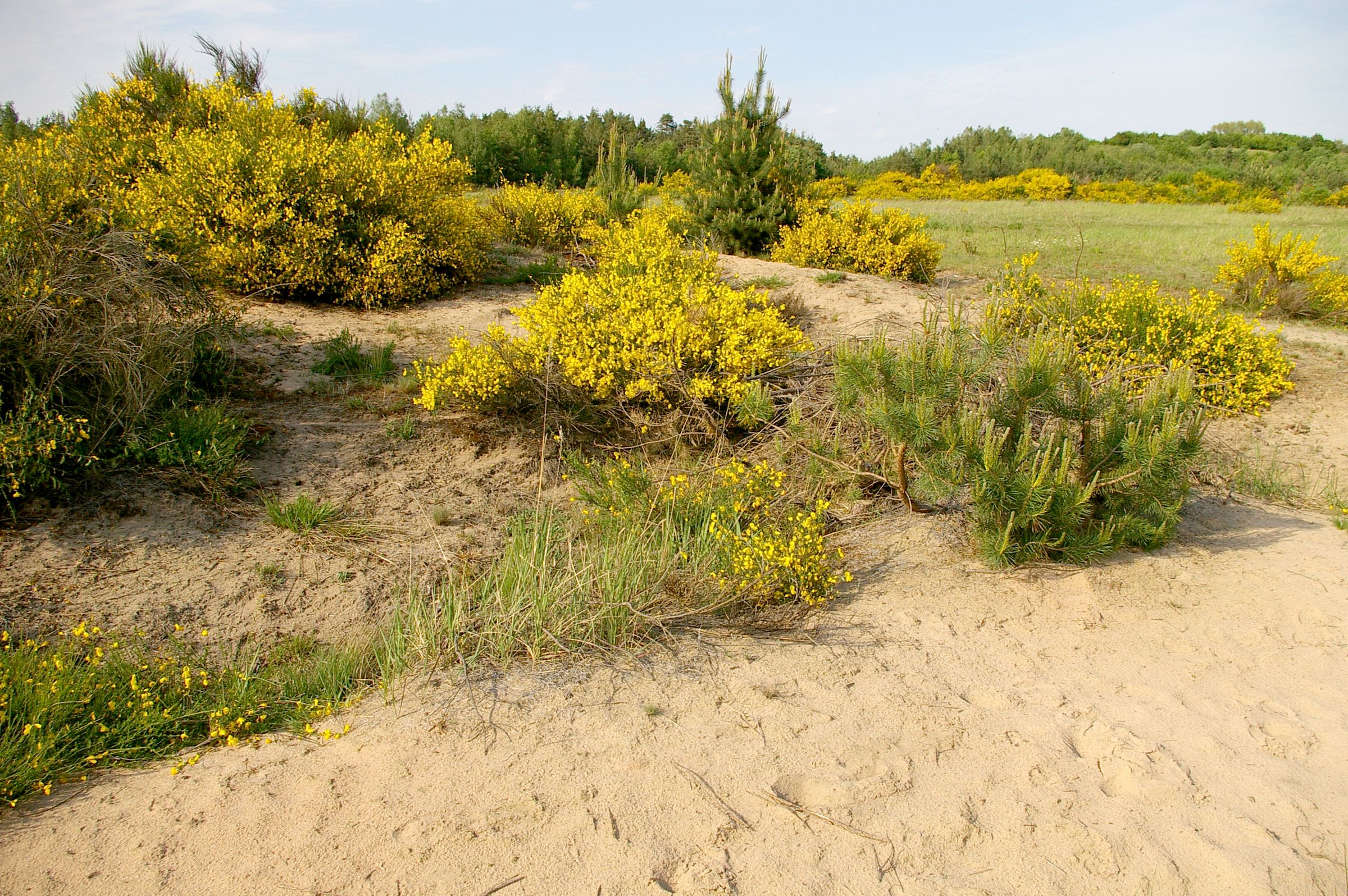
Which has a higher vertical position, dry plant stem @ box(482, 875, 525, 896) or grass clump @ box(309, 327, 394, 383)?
→ grass clump @ box(309, 327, 394, 383)

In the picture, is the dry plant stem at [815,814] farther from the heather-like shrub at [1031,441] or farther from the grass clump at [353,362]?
the grass clump at [353,362]

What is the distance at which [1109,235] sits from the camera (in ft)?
44.7

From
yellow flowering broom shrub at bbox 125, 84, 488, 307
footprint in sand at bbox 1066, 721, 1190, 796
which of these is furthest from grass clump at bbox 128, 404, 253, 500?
footprint in sand at bbox 1066, 721, 1190, 796

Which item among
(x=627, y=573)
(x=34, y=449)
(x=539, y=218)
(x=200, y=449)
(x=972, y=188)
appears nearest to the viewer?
(x=627, y=573)

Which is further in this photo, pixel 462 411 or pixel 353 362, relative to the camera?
pixel 353 362

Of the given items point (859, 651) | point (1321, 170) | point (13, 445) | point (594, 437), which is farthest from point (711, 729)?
point (1321, 170)

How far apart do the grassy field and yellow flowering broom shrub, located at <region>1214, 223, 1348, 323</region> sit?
2.83 feet

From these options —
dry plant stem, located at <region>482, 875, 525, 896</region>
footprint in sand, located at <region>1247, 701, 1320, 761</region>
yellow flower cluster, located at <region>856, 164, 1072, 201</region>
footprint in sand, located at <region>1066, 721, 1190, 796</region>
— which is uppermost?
yellow flower cluster, located at <region>856, 164, 1072, 201</region>

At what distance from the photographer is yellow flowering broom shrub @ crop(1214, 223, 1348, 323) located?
8430mm

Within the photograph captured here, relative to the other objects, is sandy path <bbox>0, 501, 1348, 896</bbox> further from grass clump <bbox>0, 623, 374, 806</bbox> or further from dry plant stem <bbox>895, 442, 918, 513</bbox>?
dry plant stem <bbox>895, 442, 918, 513</bbox>

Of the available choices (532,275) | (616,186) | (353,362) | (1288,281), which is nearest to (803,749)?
(353,362)

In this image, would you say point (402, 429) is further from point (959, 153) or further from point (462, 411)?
point (959, 153)

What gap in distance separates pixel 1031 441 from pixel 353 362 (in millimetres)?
4882

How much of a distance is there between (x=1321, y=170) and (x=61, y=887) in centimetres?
3844
